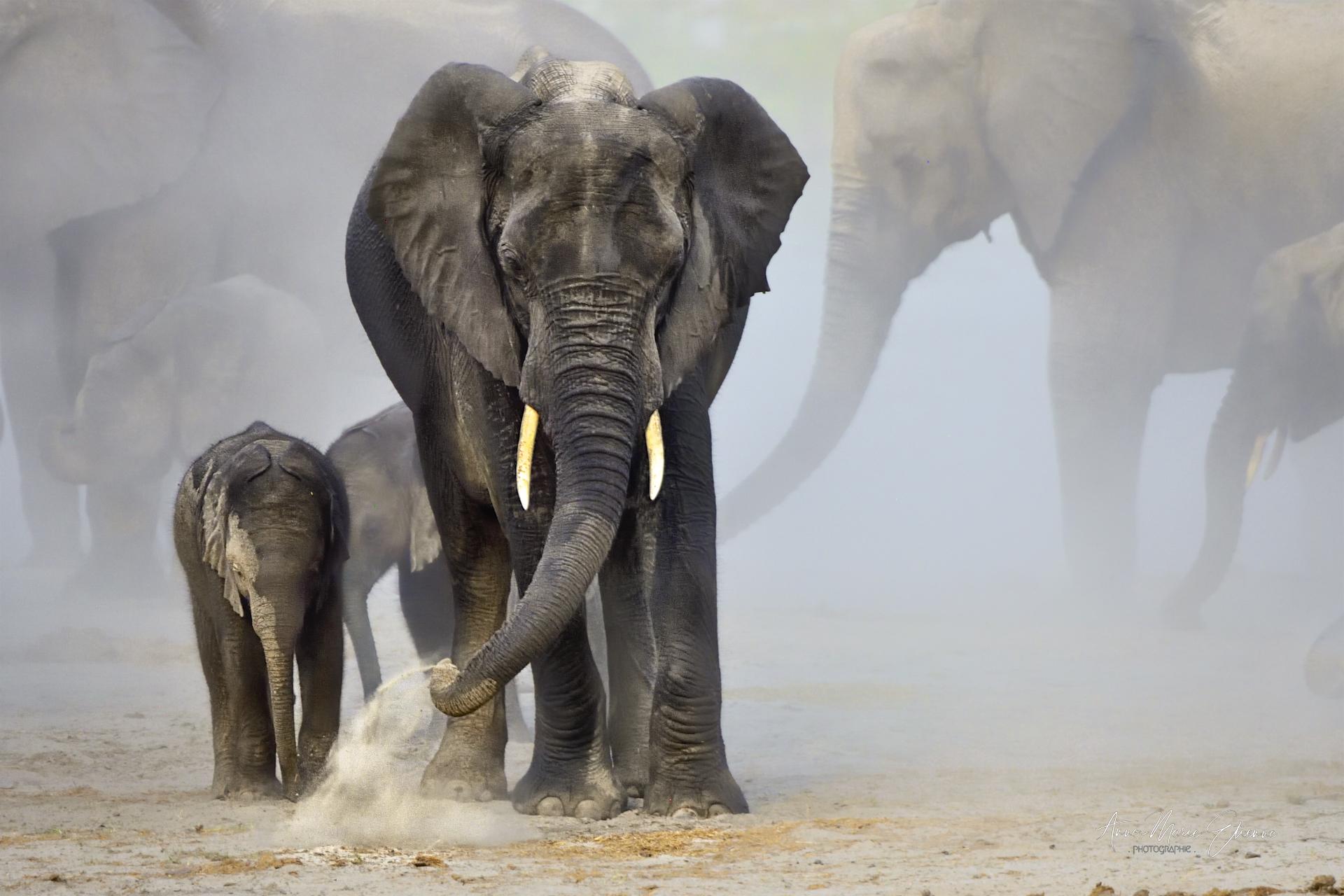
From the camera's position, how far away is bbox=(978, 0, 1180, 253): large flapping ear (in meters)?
12.8

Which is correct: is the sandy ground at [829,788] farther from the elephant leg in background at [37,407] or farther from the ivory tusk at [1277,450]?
the elephant leg in background at [37,407]

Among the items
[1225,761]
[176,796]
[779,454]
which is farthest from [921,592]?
[176,796]

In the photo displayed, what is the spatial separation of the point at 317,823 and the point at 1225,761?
301cm

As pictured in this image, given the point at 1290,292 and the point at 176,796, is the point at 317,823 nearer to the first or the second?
the point at 176,796

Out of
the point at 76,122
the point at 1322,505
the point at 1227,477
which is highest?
the point at 76,122

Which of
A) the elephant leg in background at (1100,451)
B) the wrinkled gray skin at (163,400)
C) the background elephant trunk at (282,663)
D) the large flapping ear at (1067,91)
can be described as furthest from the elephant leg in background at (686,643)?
the wrinkled gray skin at (163,400)

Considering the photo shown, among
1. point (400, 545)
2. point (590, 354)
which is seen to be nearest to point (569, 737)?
point (590, 354)

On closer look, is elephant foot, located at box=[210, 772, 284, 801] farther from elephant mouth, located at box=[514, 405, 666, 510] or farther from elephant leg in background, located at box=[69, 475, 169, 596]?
elephant leg in background, located at box=[69, 475, 169, 596]

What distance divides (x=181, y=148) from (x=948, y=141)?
5.43 m

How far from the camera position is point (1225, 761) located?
6.31m

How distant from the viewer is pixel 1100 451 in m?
12.4

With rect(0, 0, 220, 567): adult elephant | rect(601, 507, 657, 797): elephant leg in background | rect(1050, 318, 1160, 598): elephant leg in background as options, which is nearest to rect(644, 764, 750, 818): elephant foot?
rect(601, 507, 657, 797): elephant leg in background

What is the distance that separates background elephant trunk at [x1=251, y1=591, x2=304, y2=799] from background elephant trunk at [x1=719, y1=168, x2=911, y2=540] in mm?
7674

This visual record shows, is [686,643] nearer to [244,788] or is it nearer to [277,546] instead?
[277,546]
